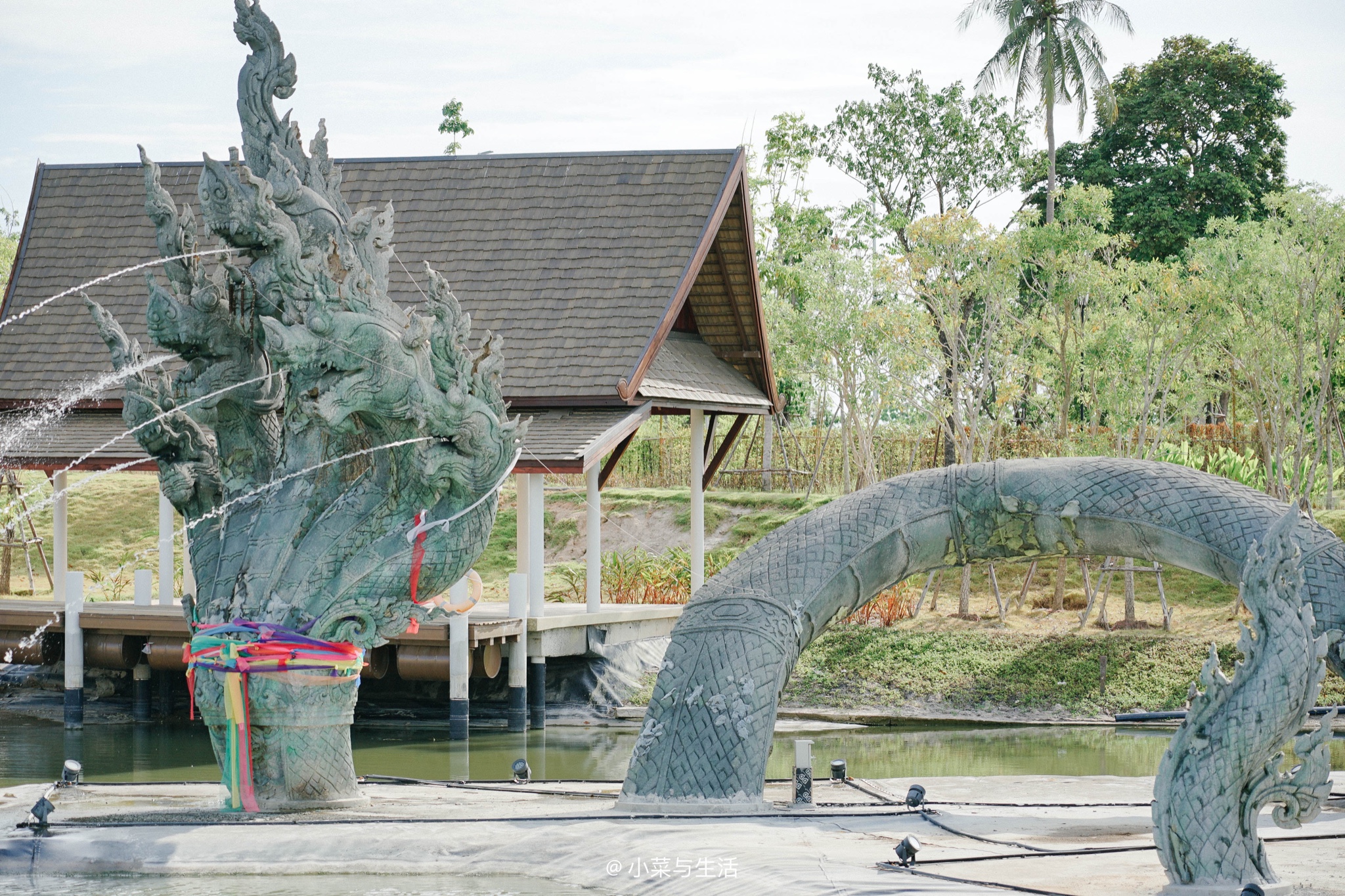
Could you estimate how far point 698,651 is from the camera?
27.1ft

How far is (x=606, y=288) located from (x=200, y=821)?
9.42m

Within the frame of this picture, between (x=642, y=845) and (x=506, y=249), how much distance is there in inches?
431

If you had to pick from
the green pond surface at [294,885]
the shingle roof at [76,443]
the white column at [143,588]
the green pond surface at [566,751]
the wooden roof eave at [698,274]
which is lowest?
the green pond surface at [566,751]

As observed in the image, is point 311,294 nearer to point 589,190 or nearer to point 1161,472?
point 1161,472

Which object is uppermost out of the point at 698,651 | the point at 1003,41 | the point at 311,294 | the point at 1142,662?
the point at 1003,41

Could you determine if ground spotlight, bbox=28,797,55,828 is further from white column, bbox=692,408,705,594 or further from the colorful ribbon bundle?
white column, bbox=692,408,705,594

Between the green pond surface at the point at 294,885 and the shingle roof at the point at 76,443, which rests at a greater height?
the shingle roof at the point at 76,443

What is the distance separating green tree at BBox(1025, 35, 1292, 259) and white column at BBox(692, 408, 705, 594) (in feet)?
48.6

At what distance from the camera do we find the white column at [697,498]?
17.8 meters

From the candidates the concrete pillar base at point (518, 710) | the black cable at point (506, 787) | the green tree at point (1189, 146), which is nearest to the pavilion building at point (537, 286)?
the concrete pillar base at point (518, 710)

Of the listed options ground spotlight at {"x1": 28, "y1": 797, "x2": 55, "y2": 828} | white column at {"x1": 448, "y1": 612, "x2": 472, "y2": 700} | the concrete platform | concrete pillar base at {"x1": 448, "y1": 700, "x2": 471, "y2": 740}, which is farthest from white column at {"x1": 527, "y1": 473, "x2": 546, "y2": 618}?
ground spotlight at {"x1": 28, "y1": 797, "x2": 55, "y2": 828}

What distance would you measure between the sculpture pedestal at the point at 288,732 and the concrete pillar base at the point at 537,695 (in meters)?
6.83

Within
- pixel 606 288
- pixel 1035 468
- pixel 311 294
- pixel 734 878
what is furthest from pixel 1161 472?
pixel 606 288

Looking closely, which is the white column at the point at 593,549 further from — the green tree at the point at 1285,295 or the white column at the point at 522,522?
→ the green tree at the point at 1285,295
